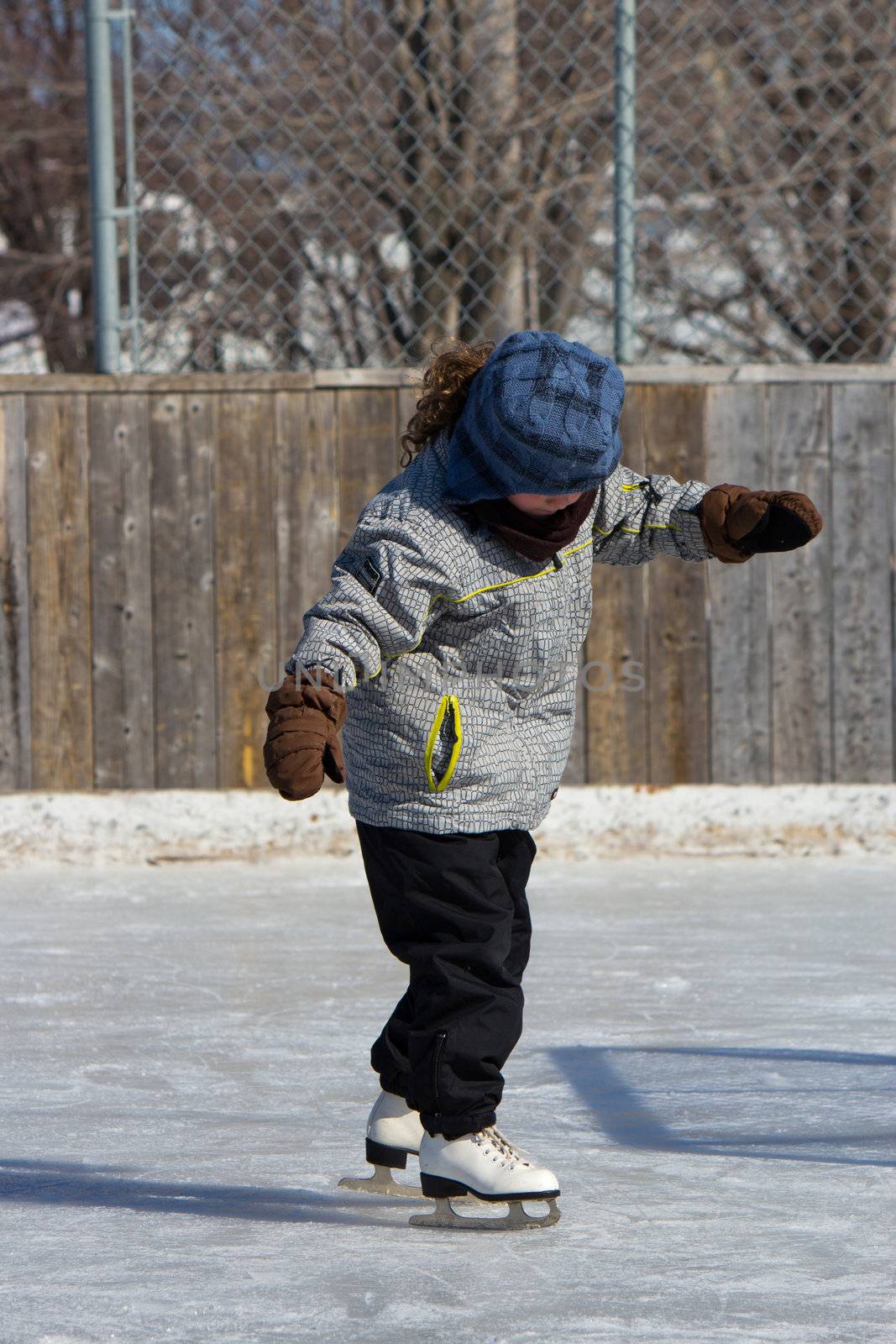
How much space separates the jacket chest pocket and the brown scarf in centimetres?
22

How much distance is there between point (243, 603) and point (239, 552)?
0.14m

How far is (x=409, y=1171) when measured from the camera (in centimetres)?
251

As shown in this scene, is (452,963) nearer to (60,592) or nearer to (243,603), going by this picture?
(243,603)

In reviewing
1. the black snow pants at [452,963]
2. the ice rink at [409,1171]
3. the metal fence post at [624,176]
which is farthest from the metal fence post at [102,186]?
the black snow pants at [452,963]

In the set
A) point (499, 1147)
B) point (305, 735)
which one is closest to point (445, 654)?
point (305, 735)

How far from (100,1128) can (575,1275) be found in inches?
36.6

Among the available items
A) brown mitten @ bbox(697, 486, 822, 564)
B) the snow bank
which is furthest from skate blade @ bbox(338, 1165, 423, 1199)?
the snow bank

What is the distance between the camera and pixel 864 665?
4.89 m

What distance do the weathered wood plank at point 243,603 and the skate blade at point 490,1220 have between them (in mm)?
2633

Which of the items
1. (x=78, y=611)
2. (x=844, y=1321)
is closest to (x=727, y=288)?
(x=78, y=611)

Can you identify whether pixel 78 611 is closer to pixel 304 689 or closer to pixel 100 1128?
pixel 100 1128

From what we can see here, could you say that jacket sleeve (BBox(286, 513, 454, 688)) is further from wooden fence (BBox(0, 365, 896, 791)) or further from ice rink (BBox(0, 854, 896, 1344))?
wooden fence (BBox(0, 365, 896, 791))

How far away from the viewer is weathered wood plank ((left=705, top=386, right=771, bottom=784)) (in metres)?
4.85

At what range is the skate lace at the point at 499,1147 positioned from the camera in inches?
86.8
